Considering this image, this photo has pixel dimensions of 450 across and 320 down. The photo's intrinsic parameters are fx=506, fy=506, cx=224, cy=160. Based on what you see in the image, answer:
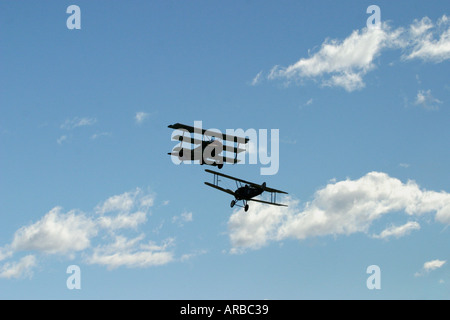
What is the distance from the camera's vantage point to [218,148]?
2542 inches

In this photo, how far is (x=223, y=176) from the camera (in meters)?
63.2
